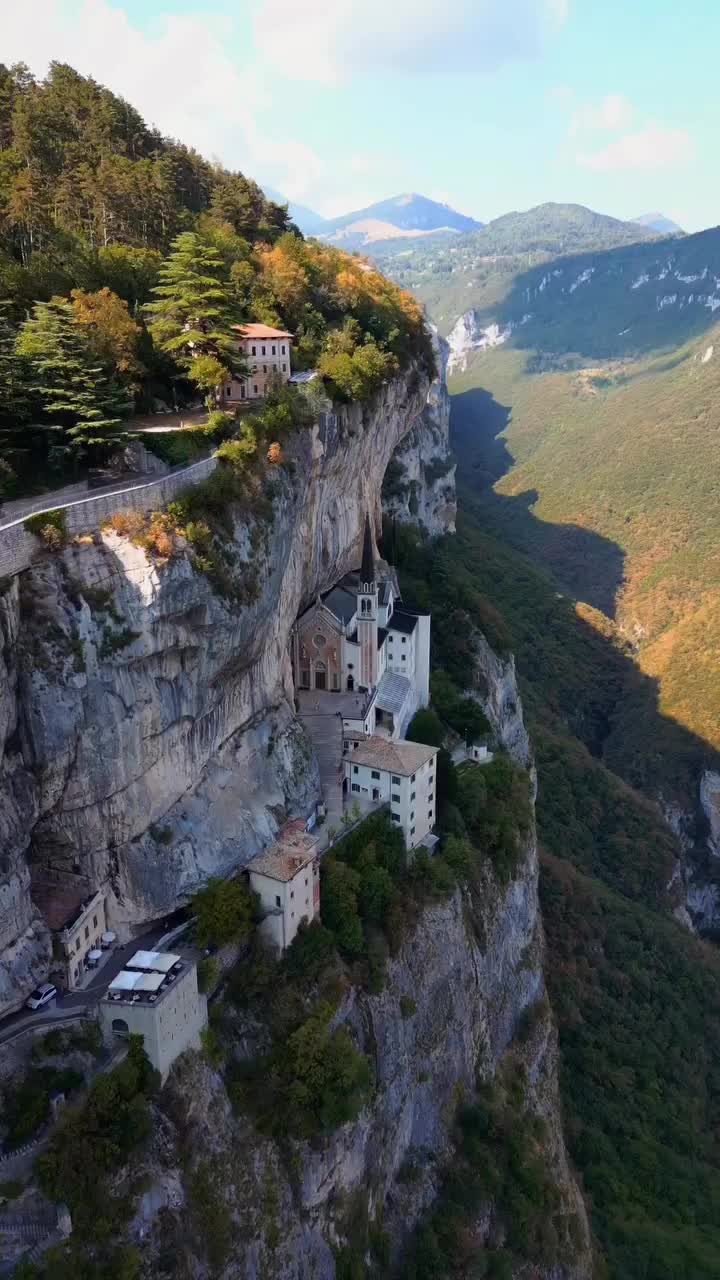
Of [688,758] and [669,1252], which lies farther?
[688,758]

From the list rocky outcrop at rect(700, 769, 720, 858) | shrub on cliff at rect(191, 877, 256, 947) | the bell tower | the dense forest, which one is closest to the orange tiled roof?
shrub on cliff at rect(191, 877, 256, 947)

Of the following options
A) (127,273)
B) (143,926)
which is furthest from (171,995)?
(127,273)

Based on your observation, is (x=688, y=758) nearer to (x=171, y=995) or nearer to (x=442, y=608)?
(x=442, y=608)

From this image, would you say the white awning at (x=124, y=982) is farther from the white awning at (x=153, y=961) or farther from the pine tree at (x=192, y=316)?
the pine tree at (x=192, y=316)

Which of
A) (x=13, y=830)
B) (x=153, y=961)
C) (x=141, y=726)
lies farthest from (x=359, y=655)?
(x=13, y=830)

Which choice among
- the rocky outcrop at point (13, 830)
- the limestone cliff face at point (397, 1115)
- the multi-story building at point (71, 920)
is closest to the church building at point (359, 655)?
the limestone cliff face at point (397, 1115)

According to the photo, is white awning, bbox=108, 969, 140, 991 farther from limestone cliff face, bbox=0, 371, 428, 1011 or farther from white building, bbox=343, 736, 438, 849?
white building, bbox=343, 736, 438, 849

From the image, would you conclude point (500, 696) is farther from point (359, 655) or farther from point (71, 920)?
point (71, 920)
